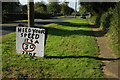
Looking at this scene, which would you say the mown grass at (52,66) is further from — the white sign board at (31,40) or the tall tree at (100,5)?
the tall tree at (100,5)

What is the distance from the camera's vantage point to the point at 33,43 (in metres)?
4.91

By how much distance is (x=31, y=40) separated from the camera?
4.89 metres

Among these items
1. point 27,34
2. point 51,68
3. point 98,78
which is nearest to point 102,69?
point 98,78

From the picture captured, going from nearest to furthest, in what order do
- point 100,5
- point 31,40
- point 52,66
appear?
point 52,66 → point 31,40 → point 100,5

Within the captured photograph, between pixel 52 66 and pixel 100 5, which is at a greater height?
pixel 100 5

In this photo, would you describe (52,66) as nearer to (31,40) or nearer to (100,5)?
(31,40)

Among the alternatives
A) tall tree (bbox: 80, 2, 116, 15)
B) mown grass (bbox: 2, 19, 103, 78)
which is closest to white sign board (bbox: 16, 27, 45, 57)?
mown grass (bbox: 2, 19, 103, 78)

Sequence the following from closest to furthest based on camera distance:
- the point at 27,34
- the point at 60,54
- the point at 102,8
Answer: the point at 27,34, the point at 60,54, the point at 102,8

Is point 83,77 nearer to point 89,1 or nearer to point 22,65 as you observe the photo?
point 22,65

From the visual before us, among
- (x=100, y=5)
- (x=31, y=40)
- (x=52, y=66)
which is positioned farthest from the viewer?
(x=100, y=5)

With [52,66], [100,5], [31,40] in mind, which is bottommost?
[52,66]

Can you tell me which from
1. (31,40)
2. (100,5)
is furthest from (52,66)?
(100,5)

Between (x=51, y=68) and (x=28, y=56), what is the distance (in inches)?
56.6

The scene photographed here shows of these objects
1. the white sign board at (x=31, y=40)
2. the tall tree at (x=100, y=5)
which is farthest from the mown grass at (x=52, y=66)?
the tall tree at (x=100, y=5)
